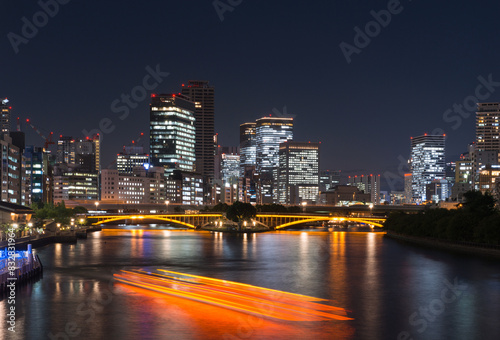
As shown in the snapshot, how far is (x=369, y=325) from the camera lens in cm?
3331

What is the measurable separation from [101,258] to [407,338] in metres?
45.9

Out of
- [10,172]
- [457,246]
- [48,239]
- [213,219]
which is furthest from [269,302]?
[213,219]

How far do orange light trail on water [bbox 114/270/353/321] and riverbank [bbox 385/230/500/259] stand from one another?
1340 inches

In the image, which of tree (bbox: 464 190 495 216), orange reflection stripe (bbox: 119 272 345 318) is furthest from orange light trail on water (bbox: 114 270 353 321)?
tree (bbox: 464 190 495 216)

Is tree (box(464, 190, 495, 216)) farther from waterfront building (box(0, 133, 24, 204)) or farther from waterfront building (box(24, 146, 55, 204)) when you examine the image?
waterfront building (box(24, 146, 55, 204))

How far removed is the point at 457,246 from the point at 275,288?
1541 inches

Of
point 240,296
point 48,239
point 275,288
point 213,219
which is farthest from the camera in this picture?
point 213,219

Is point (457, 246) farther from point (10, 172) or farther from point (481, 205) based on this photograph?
point (10, 172)

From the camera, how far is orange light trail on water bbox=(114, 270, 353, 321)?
35625mm

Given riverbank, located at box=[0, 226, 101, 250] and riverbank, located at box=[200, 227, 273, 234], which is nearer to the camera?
riverbank, located at box=[0, 226, 101, 250]

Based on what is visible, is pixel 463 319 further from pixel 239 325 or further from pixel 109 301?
pixel 109 301

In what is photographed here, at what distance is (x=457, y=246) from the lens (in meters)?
77.4

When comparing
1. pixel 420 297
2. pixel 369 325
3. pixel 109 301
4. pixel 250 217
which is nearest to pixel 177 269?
pixel 109 301

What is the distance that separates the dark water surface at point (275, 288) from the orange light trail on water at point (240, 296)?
119cm
